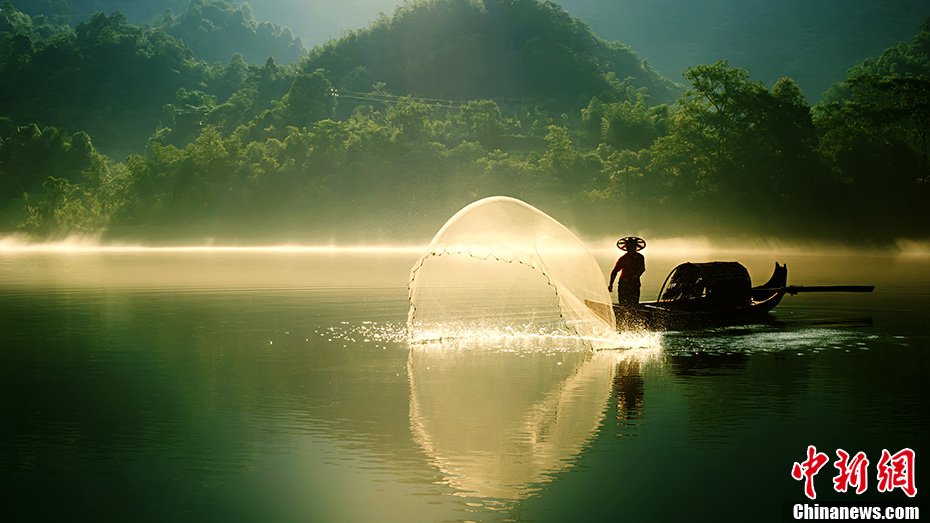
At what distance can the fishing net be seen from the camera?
28750 millimetres

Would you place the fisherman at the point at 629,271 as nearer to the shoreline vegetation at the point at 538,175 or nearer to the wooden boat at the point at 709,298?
the wooden boat at the point at 709,298

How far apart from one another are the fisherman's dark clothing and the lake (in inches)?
77.9

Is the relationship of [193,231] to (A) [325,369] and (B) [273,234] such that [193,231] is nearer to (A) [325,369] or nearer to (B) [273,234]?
(B) [273,234]

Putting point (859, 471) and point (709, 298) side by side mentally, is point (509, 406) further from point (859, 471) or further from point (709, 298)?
point (709, 298)

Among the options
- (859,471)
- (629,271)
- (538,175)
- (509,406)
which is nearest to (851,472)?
(859,471)

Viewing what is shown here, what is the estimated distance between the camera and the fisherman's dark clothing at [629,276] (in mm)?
32781

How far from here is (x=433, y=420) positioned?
19797 mm

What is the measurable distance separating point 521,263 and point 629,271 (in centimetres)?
370

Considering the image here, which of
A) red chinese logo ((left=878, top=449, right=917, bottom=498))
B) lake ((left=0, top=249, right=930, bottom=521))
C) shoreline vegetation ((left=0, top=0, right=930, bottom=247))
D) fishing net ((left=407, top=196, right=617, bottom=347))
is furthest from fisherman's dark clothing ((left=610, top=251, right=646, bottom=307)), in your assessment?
shoreline vegetation ((left=0, top=0, right=930, bottom=247))

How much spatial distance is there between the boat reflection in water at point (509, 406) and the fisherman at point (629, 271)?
9.96 ft

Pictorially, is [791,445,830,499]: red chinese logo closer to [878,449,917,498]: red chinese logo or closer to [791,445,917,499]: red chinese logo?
→ [791,445,917,499]: red chinese logo

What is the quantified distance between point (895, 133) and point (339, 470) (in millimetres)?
128073

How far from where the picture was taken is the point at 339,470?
53.1 ft

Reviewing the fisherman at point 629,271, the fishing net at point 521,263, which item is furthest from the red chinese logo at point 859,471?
the fisherman at point 629,271
